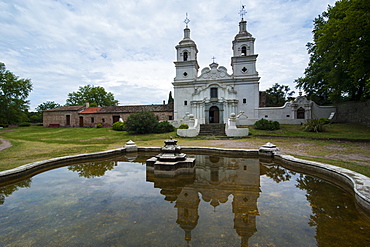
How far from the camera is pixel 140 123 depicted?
19.5 m

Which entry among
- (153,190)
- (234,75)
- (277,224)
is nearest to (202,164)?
(153,190)

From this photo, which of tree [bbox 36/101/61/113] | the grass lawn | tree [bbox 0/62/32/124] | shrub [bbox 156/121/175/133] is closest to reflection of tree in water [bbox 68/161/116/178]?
the grass lawn

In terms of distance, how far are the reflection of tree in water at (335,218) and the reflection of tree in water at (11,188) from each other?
265 inches

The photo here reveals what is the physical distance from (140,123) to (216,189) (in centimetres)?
1582

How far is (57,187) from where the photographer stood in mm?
5133

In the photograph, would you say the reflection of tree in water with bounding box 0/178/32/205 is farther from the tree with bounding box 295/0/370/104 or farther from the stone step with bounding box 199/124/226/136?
the tree with bounding box 295/0/370/104

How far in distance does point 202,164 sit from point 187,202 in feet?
11.4

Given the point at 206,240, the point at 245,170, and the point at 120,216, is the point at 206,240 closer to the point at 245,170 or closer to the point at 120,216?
the point at 120,216

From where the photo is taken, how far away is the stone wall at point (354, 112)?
17.7 m

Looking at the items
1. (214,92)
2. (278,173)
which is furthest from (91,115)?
(278,173)

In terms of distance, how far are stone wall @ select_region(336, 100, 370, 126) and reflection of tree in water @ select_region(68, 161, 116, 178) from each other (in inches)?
925

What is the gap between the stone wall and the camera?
1772 centimetres

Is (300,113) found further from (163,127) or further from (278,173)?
(278,173)

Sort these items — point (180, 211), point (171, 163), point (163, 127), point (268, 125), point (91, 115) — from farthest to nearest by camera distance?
point (91, 115), point (163, 127), point (268, 125), point (171, 163), point (180, 211)
